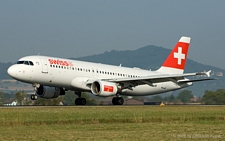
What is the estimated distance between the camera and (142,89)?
2100 inches

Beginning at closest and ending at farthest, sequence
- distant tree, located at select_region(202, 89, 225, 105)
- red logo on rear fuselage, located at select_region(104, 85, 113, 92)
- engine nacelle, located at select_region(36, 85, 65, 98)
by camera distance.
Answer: red logo on rear fuselage, located at select_region(104, 85, 113, 92) < engine nacelle, located at select_region(36, 85, 65, 98) < distant tree, located at select_region(202, 89, 225, 105)

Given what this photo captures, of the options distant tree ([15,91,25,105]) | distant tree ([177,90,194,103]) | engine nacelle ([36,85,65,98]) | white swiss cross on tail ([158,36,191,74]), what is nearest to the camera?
engine nacelle ([36,85,65,98])

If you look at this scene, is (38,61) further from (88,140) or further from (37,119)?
(88,140)

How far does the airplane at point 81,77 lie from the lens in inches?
1750

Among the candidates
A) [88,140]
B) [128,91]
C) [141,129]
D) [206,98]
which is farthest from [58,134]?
[206,98]

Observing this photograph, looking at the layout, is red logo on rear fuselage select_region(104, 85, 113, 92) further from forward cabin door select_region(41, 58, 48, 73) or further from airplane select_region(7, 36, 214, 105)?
forward cabin door select_region(41, 58, 48, 73)

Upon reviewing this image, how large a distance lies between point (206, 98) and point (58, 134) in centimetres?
4327

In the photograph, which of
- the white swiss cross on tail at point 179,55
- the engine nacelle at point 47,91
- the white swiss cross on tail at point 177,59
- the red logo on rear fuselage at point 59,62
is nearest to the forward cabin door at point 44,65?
the red logo on rear fuselage at point 59,62

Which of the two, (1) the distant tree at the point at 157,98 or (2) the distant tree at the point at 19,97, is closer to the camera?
(1) the distant tree at the point at 157,98

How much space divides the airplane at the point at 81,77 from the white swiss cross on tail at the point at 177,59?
3479mm

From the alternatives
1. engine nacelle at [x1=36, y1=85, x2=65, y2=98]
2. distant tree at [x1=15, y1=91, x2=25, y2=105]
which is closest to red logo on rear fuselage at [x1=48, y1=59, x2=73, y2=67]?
engine nacelle at [x1=36, y1=85, x2=65, y2=98]

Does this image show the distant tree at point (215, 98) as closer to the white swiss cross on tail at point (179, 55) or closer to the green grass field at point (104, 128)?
the white swiss cross on tail at point (179, 55)

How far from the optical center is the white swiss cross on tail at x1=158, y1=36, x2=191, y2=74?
57156 mm

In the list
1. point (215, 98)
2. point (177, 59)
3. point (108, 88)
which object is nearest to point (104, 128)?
point (108, 88)
